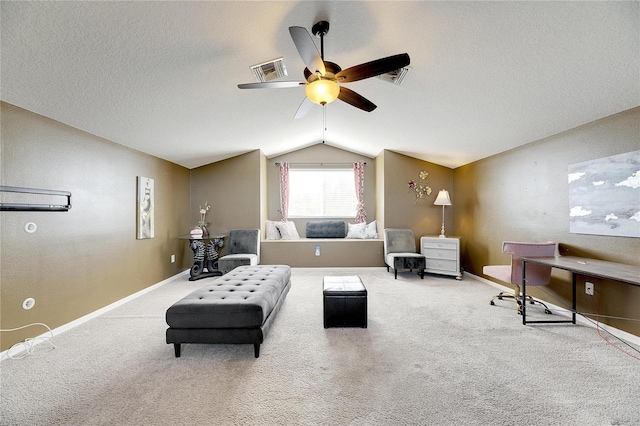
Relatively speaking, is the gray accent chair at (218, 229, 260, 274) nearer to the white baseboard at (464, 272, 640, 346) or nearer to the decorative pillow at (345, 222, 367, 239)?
the decorative pillow at (345, 222, 367, 239)

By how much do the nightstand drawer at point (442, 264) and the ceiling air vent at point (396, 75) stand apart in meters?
3.23

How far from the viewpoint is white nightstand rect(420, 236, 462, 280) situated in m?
4.62

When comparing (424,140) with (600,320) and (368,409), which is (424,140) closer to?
(600,320)

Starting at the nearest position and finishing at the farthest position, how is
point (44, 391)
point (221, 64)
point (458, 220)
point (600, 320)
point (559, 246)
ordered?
point (44, 391) < point (221, 64) < point (600, 320) < point (559, 246) < point (458, 220)

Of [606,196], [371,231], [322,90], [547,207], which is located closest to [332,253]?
[371,231]

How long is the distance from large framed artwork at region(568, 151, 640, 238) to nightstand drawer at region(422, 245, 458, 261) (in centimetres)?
182

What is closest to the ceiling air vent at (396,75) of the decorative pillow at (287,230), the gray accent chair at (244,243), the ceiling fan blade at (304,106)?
the ceiling fan blade at (304,106)

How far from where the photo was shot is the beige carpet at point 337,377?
4.94ft

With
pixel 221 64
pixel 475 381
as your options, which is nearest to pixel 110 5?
pixel 221 64

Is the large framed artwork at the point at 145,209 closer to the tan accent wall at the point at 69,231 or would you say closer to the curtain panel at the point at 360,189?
the tan accent wall at the point at 69,231

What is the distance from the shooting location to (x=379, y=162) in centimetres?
573

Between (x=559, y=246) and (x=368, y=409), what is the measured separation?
3040 mm

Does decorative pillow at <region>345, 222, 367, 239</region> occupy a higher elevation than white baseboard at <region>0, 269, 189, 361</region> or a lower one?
higher

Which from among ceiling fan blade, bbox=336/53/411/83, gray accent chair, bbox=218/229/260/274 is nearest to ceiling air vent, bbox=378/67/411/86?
ceiling fan blade, bbox=336/53/411/83
